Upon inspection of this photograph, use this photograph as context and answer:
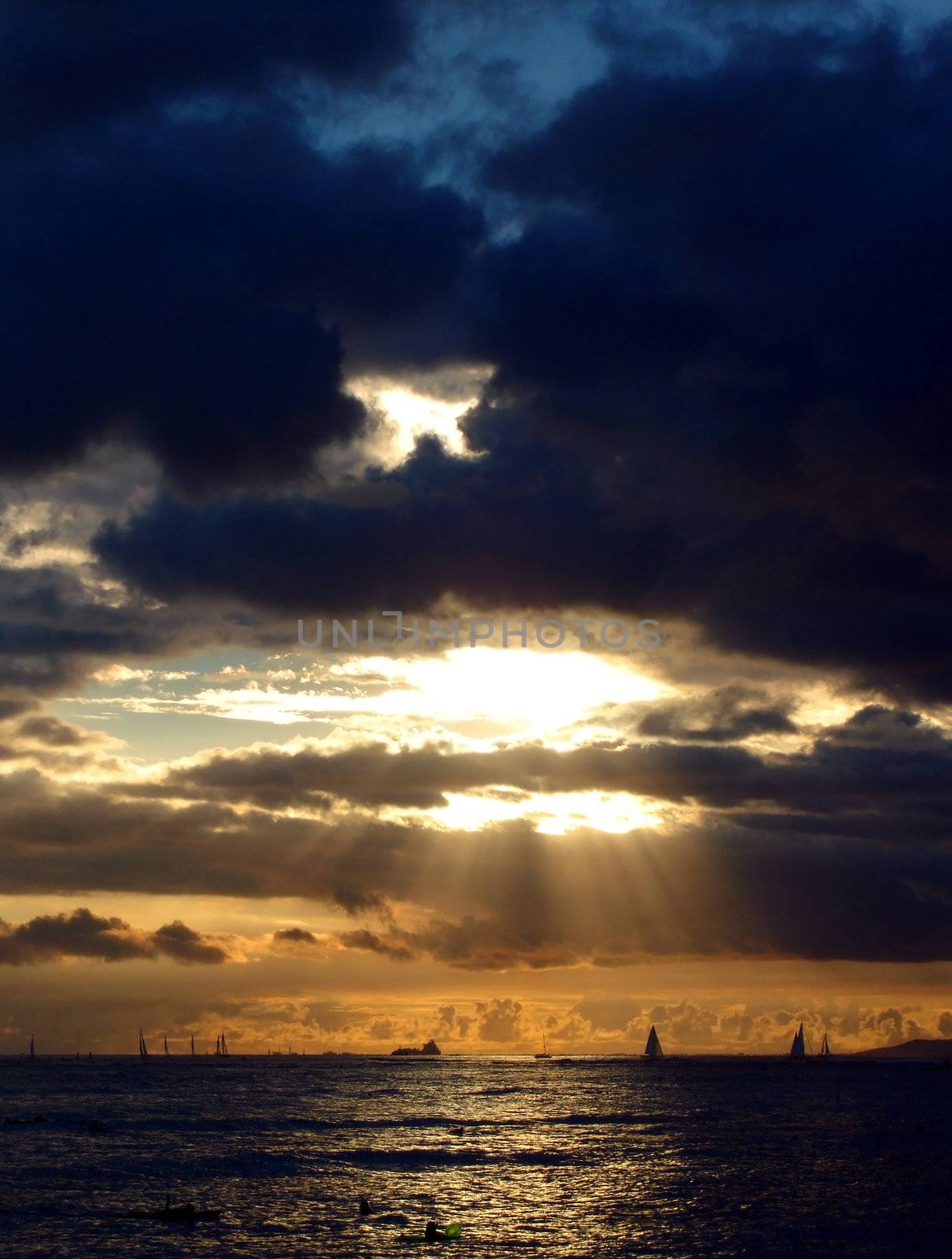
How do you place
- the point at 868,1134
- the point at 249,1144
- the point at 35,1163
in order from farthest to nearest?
the point at 868,1134, the point at 249,1144, the point at 35,1163

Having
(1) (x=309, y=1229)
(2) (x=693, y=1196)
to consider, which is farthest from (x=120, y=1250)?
(2) (x=693, y=1196)

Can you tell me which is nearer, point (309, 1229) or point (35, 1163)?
point (309, 1229)

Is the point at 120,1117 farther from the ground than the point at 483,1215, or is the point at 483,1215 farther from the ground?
the point at 483,1215

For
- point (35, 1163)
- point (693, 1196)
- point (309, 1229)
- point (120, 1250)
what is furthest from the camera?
point (35, 1163)

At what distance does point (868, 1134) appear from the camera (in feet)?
550

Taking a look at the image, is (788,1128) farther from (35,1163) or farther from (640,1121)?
(35,1163)

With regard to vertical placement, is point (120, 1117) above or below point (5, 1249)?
below

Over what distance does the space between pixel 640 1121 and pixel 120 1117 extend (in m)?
80.7

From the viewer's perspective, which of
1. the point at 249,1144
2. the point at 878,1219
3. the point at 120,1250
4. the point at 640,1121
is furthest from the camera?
the point at 640,1121

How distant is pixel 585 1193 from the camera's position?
105 m

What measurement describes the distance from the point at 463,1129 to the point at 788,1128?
45636 millimetres

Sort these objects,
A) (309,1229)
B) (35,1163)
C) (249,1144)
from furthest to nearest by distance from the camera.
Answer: (249,1144)
(35,1163)
(309,1229)

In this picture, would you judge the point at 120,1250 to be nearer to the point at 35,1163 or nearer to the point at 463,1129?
the point at 35,1163

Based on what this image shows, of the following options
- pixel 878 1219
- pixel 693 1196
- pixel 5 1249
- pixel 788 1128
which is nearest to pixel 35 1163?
pixel 5 1249
